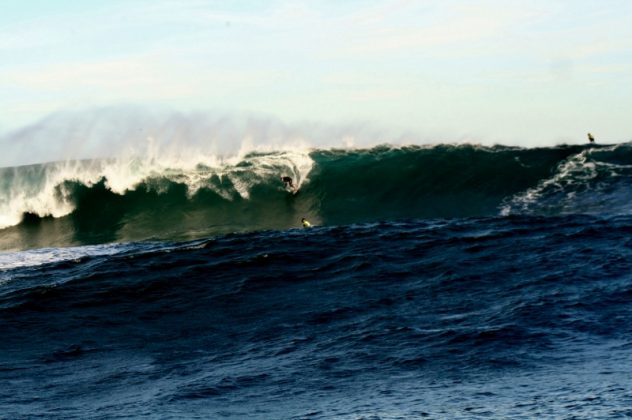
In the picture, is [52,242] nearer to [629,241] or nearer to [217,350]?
[217,350]

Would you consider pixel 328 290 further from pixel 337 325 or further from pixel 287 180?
pixel 287 180

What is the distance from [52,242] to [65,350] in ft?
44.2

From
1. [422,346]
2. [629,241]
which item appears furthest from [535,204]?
[422,346]

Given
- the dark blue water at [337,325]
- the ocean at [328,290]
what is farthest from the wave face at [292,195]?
the dark blue water at [337,325]

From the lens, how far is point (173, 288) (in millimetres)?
19016

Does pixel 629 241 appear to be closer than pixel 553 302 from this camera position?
No

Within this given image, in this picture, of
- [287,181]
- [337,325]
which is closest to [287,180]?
[287,181]

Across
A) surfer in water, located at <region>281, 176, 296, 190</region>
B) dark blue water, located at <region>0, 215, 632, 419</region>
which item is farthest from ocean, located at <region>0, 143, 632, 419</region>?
surfer in water, located at <region>281, 176, 296, 190</region>

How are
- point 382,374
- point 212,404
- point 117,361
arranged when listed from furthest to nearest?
point 117,361 → point 382,374 → point 212,404

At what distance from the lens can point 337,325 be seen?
1545 centimetres

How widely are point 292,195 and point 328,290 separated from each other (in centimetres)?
1340

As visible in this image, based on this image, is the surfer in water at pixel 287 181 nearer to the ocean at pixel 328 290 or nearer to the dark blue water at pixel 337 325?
the ocean at pixel 328 290

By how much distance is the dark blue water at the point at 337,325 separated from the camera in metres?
11.4

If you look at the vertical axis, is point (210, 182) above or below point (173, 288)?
above
